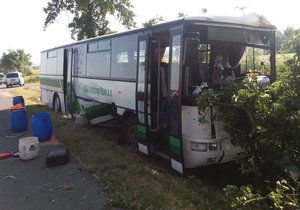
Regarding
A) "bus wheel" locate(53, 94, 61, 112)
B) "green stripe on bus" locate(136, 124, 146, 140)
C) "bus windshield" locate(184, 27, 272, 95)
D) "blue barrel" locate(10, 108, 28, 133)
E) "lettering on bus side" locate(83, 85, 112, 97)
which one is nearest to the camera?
"bus windshield" locate(184, 27, 272, 95)

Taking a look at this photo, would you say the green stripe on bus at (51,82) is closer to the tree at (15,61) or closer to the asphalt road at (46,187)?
the asphalt road at (46,187)

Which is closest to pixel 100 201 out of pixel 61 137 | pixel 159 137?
pixel 159 137

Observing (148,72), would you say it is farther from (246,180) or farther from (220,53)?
(246,180)

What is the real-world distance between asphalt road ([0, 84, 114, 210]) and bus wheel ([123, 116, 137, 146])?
66.8 inches

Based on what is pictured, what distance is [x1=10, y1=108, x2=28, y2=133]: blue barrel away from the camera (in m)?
13.1

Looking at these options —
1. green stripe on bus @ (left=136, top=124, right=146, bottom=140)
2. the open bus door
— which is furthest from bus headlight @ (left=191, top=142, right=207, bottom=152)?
the open bus door

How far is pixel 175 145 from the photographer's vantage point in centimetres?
707

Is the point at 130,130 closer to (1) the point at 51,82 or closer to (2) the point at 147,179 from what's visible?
(2) the point at 147,179

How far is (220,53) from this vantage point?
7508 millimetres

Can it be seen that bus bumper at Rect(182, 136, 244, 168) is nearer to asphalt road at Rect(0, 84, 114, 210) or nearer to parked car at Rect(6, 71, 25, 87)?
asphalt road at Rect(0, 84, 114, 210)

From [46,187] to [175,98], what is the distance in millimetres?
3042

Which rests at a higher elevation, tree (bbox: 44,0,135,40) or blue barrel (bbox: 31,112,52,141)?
tree (bbox: 44,0,135,40)

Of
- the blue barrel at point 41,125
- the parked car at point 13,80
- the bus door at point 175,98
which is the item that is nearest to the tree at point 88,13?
the parked car at point 13,80

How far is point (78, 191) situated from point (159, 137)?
7.71 ft
